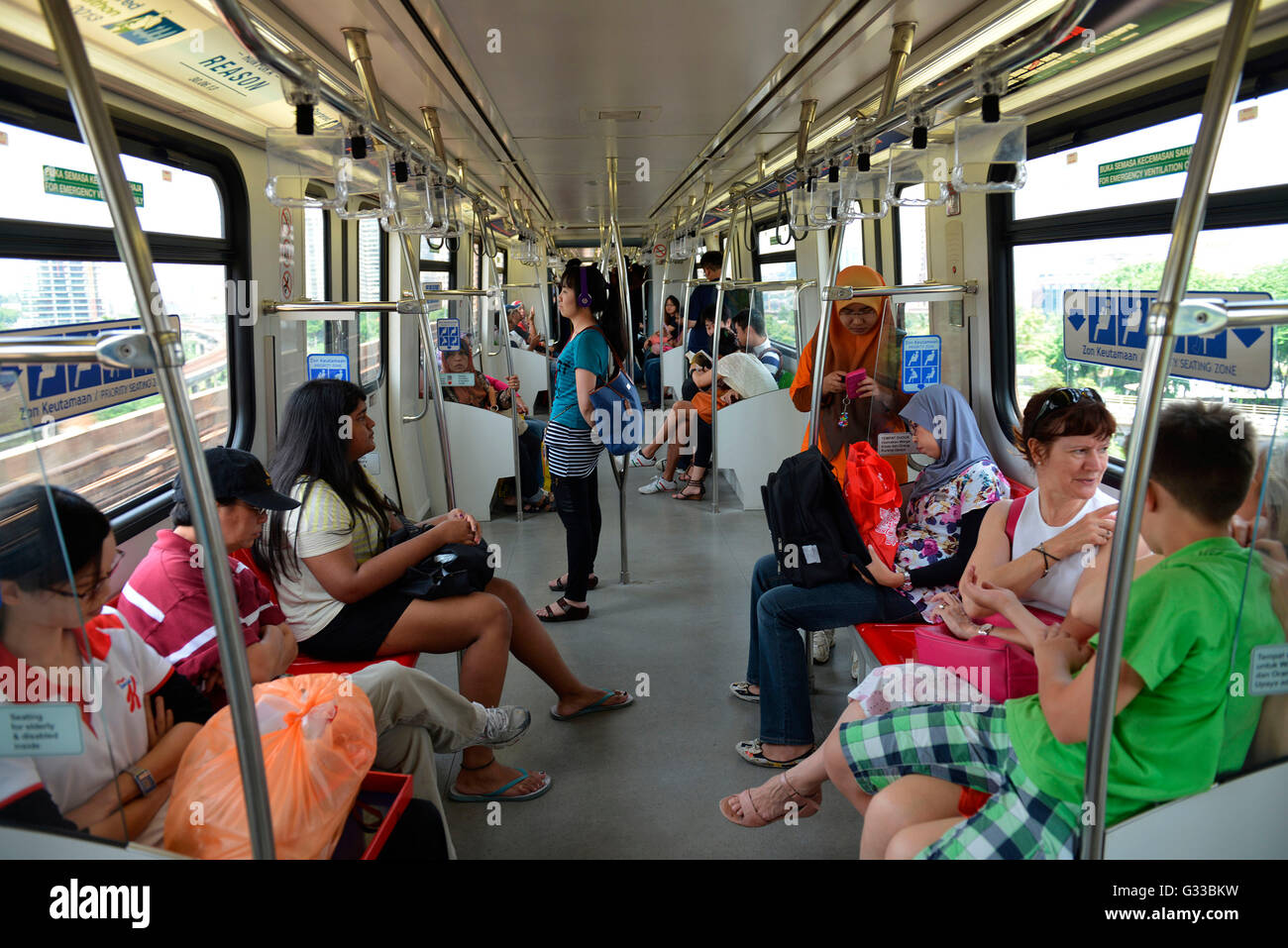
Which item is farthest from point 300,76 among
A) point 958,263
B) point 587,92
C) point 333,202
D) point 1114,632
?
point 958,263

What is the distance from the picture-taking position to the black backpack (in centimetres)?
296

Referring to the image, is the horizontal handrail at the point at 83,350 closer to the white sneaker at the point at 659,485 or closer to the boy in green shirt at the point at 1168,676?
the boy in green shirt at the point at 1168,676

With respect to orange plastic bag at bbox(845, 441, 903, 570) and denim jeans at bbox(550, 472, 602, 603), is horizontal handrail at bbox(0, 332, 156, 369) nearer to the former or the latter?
orange plastic bag at bbox(845, 441, 903, 570)

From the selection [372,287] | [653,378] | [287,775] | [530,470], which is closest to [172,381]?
[287,775]

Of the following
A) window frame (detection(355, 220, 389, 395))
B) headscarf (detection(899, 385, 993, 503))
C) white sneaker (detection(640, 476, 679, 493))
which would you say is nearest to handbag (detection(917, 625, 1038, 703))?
headscarf (detection(899, 385, 993, 503))

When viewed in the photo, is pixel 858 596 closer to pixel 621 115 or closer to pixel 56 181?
pixel 621 115

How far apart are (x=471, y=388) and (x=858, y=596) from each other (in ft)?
14.1

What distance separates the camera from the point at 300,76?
200 centimetres

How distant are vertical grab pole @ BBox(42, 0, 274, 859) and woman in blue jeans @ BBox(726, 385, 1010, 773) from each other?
73.7 inches

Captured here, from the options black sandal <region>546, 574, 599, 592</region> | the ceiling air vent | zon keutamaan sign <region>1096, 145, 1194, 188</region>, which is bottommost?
black sandal <region>546, 574, 599, 592</region>

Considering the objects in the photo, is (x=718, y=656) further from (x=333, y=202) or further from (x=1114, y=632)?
(x=1114, y=632)

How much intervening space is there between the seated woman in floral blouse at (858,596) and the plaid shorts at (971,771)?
1.38 ft

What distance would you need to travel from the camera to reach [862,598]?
2.91 m

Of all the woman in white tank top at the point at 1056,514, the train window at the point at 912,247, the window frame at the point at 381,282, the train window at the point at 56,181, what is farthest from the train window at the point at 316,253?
the woman in white tank top at the point at 1056,514
